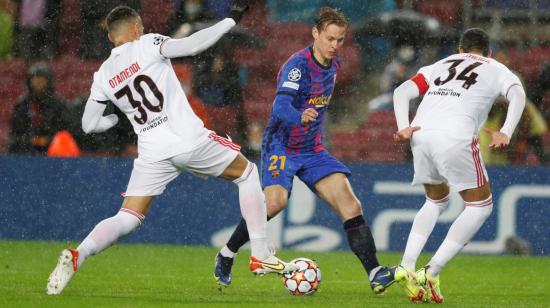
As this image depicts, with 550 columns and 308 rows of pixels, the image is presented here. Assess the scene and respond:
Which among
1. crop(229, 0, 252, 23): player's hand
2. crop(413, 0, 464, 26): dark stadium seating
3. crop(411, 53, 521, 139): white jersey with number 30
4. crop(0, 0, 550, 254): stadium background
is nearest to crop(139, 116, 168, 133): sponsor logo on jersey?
crop(229, 0, 252, 23): player's hand

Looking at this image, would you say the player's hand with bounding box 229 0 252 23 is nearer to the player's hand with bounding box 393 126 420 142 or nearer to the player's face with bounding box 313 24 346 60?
the player's face with bounding box 313 24 346 60

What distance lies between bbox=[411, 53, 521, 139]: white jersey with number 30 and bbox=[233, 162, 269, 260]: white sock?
121cm

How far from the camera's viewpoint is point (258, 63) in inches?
616

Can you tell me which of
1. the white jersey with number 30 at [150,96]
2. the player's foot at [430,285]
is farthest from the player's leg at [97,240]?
the player's foot at [430,285]

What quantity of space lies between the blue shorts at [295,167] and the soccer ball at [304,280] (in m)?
0.70

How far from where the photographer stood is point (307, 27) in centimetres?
1587

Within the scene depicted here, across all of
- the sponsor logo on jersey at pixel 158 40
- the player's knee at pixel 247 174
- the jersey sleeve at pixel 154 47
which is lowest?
the player's knee at pixel 247 174

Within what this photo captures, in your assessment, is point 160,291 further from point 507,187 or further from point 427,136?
point 507,187

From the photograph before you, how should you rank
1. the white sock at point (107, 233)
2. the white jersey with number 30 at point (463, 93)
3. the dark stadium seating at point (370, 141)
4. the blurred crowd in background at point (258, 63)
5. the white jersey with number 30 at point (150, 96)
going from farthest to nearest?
the dark stadium seating at point (370, 141) < the blurred crowd in background at point (258, 63) < the white jersey with number 30 at point (463, 93) < the white jersey with number 30 at point (150, 96) < the white sock at point (107, 233)

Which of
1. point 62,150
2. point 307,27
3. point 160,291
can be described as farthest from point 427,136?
point 307,27

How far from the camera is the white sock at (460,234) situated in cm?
804

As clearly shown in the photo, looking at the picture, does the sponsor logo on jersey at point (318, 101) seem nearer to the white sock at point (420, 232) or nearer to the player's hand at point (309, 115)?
the player's hand at point (309, 115)

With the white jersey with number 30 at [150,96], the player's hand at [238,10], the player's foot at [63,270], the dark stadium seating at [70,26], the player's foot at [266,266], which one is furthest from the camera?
the dark stadium seating at [70,26]

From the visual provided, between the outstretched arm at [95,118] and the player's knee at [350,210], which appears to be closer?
the outstretched arm at [95,118]
